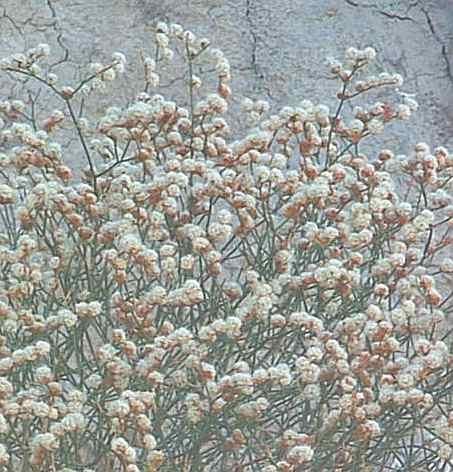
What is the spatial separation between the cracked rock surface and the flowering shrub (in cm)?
68

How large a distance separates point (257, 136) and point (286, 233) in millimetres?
146

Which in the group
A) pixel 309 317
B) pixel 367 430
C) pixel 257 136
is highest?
pixel 257 136

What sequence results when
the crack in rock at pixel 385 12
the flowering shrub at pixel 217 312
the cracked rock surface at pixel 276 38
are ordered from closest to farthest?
1. the flowering shrub at pixel 217 312
2. the cracked rock surface at pixel 276 38
3. the crack in rock at pixel 385 12

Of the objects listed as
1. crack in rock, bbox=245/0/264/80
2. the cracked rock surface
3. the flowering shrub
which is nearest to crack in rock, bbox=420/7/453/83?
the cracked rock surface

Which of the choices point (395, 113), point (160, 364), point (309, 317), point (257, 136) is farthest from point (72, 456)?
point (395, 113)

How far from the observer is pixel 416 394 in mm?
1560

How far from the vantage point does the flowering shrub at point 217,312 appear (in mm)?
1559

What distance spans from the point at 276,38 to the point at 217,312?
1.07m

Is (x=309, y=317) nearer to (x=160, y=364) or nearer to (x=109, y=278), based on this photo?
(x=160, y=364)

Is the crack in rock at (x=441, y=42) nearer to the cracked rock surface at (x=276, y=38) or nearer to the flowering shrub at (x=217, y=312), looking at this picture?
the cracked rock surface at (x=276, y=38)

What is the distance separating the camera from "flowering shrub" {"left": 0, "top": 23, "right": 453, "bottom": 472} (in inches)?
61.4

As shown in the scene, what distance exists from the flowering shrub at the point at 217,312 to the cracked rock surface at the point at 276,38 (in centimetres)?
68

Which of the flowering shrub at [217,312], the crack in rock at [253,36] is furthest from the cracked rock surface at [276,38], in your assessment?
the flowering shrub at [217,312]

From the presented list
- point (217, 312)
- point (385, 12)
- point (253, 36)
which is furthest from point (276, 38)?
point (217, 312)
